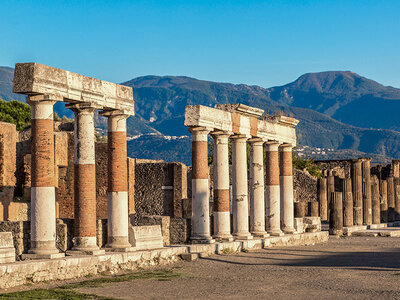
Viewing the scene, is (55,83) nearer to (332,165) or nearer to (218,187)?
(218,187)

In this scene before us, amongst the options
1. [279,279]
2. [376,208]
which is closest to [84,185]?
[279,279]

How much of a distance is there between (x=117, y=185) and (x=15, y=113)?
3755 centimetres

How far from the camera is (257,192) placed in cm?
2680

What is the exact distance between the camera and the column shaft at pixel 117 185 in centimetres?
1914

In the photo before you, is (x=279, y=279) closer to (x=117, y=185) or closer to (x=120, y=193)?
(x=120, y=193)

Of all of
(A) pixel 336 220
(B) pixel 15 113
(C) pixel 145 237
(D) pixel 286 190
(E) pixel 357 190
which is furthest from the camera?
(B) pixel 15 113

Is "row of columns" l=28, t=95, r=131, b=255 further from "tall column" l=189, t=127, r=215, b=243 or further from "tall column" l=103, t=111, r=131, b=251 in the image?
"tall column" l=189, t=127, r=215, b=243

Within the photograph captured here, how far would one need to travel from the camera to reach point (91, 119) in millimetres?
18406

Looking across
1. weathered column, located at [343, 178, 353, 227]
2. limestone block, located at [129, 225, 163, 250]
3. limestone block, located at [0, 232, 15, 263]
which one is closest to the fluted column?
limestone block, located at [0, 232, 15, 263]

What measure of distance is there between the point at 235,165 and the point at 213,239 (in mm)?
3147

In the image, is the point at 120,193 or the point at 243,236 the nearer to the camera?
the point at 120,193

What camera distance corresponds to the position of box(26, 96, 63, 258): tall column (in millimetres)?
16531

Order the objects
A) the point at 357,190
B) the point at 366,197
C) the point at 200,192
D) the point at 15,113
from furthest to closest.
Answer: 1. the point at 15,113
2. the point at 357,190
3. the point at 366,197
4. the point at 200,192

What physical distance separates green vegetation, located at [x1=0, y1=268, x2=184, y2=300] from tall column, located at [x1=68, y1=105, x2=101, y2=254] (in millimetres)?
1367
